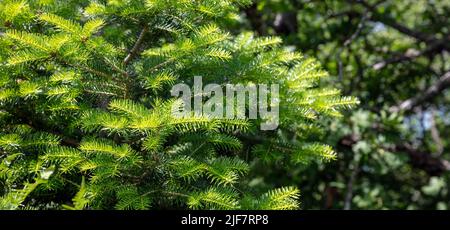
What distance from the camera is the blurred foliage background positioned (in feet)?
12.4

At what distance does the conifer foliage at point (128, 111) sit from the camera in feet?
5.59

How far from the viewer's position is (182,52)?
1.85 meters

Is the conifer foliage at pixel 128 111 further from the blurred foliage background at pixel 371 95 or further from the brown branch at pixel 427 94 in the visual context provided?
the brown branch at pixel 427 94

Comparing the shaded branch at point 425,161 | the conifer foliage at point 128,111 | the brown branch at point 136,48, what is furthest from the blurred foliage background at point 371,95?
the brown branch at point 136,48

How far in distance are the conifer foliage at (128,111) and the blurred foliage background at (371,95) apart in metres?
1.66

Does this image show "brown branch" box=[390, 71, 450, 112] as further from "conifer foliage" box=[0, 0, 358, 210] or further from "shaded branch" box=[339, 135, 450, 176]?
"conifer foliage" box=[0, 0, 358, 210]

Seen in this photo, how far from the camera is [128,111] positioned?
1.68 meters

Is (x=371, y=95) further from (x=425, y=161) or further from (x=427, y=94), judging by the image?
(x=425, y=161)

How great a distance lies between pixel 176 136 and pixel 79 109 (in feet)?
1.11

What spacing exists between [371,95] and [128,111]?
2.99 metres

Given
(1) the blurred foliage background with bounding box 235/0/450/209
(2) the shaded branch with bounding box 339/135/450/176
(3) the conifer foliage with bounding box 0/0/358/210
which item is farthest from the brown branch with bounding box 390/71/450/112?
(3) the conifer foliage with bounding box 0/0/358/210

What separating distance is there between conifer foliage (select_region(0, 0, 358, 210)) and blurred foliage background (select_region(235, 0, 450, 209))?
5.46 ft

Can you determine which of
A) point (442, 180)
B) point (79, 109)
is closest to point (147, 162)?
point (79, 109)
